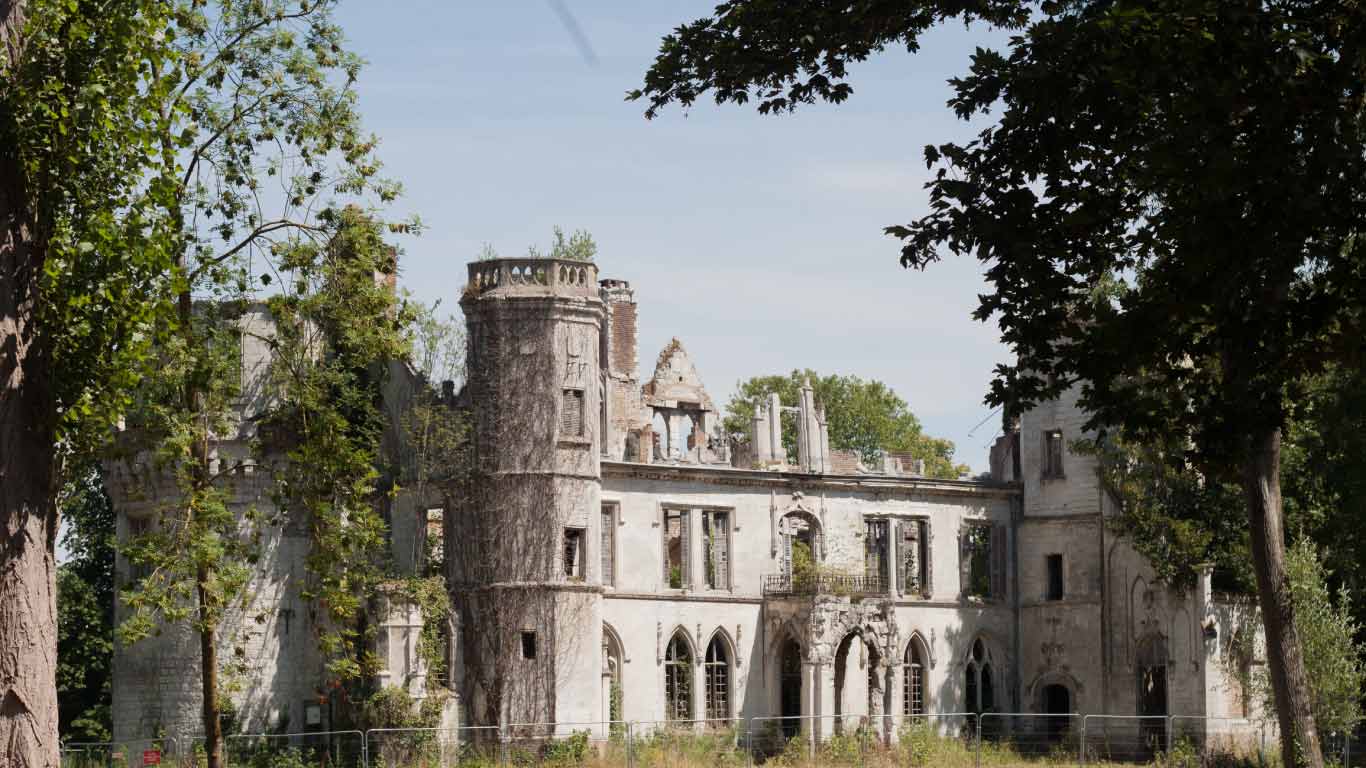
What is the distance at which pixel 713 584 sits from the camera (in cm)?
4397

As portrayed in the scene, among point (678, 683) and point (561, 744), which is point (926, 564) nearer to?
point (678, 683)

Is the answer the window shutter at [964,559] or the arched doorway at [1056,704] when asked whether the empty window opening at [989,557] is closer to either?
the window shutter at [964,559]

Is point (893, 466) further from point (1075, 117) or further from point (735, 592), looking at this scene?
point (1075, 117)

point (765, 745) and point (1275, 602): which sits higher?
point (1275, 602)

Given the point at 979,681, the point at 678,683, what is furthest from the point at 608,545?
the point at 979,681

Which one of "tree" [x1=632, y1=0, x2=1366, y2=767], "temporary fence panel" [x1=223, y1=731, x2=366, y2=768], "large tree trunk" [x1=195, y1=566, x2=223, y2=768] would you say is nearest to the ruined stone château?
"temporary fence panel" [x1=223, y1=731, x2=366, y2=768]

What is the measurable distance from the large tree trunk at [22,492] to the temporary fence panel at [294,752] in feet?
61.1

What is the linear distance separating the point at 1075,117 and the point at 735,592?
29.2 meters

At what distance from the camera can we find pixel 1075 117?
15320 millimetres

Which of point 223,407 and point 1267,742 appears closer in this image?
point 223,407

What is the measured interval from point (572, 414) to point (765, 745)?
774 cm

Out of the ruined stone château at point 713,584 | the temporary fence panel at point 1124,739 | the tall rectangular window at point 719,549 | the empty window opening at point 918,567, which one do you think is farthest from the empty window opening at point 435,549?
the temporary fence panel at point 1124,739

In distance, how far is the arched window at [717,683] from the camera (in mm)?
43062

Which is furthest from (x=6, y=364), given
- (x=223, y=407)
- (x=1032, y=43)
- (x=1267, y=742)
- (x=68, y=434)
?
(x=1267, y=742)
